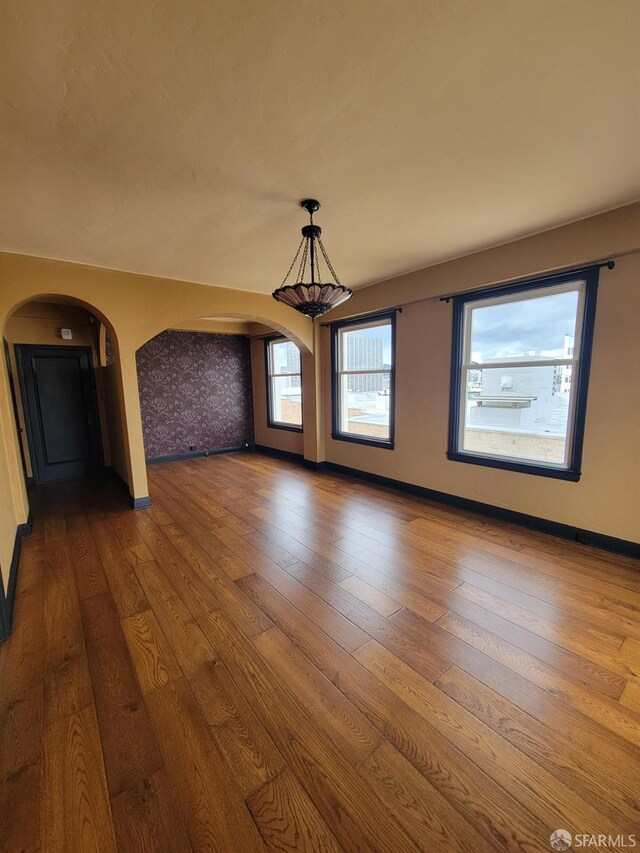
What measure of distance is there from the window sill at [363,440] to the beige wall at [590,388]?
0.35 ft

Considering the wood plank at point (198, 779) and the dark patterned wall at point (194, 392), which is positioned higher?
the dark patterned wall at point (194, 392)

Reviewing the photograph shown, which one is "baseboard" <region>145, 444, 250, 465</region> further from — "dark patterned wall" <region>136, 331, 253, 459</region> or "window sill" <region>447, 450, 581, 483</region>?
"window sill" <region>447, 450, 581, 483</region>

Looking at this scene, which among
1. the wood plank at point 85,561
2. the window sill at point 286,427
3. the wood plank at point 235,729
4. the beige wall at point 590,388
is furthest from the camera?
the window sill at point 286,427

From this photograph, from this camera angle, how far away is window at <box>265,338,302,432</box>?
634cm

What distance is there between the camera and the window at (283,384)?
6344 mm

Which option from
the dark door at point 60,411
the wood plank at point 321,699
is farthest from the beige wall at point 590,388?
the dark door at point 60,411

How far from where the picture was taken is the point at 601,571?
254 cm

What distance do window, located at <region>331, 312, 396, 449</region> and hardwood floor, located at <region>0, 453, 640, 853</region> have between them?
204 cm

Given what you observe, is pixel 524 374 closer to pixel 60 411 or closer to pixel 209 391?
pixel 209 391

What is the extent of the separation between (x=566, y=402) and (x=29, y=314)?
6645 millimetres

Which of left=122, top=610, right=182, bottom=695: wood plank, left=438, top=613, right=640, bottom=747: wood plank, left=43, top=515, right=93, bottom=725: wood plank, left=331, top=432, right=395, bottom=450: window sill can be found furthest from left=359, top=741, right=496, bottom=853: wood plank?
left=331, top=432, right=395, bottom=450: window sill

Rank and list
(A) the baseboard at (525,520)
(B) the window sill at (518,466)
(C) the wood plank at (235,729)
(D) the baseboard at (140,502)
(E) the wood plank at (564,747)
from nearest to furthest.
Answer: (E) the wood plank at (564,747)
(C) the wood plank at (235,729)
(A) the baseboard at (525,520)
(B) the window sill at (518,466)
(D) the baseboard at (140,502)

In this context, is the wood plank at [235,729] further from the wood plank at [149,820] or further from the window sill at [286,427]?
the window sill at [286,427]

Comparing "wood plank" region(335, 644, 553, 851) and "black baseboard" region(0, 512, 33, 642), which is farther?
"black baseboard" region(0, 512, 33, 642)
